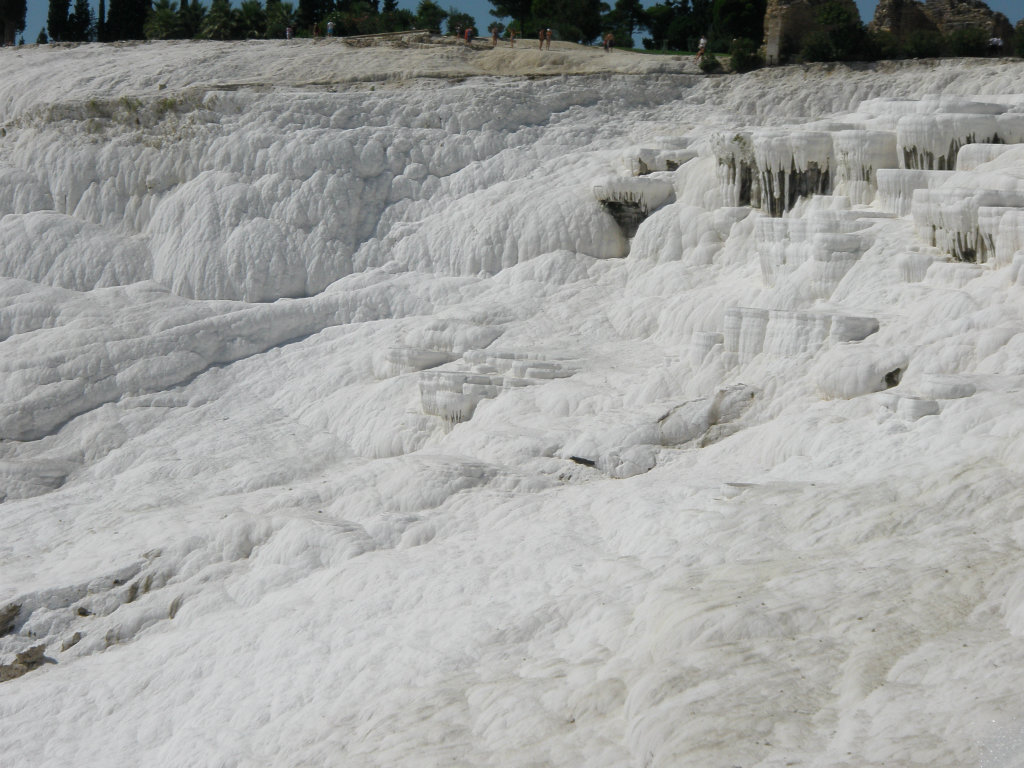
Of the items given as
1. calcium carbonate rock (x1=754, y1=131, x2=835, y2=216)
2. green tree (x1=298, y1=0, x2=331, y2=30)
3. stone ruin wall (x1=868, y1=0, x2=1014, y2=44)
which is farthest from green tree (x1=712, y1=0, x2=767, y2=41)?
calcium carbonate rock (x1=754, y1=131, x2=835, y2=216)

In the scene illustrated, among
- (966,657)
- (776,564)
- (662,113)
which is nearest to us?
(966,657)

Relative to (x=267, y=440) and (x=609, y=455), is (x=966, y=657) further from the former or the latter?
(x=267, y=440)

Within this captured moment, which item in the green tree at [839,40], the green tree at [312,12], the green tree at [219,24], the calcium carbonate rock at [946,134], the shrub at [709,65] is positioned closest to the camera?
the calcium carbonate rock at [946,134]

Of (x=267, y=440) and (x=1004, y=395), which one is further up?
(x=1004, y=395)

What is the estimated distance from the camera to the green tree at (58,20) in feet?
142

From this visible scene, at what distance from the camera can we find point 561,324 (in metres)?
21.7

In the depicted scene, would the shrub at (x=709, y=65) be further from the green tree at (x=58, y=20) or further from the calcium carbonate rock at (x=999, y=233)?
the green tree at (x=58, y=20)

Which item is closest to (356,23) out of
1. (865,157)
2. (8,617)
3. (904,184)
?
(865,157)

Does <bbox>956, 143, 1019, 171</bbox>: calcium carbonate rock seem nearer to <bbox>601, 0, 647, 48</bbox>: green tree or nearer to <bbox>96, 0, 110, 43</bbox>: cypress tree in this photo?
<bbox>601, 0, 647, 48</bbox>: green tree

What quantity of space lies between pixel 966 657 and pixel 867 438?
4772 millimetres

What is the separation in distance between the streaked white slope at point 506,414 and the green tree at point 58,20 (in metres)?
11.8

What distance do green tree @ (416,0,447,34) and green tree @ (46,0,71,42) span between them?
1243 cm

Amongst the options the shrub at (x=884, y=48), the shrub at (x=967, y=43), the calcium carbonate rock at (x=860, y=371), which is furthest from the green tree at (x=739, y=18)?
the calcium carbonate rock at (x=860, y=371)

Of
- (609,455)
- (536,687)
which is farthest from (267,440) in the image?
(536,687)
